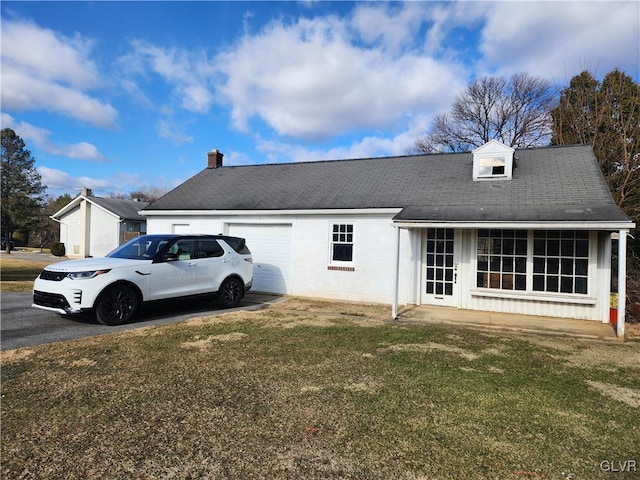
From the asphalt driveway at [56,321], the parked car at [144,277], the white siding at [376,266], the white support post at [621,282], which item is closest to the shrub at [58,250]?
the asphalt driveway at [56,321]

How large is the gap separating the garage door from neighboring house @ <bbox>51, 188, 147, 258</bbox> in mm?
18796

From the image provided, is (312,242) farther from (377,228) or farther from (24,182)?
(24,182)

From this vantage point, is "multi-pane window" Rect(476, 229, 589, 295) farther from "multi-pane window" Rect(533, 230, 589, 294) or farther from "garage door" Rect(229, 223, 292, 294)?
"garage door" Rect(229, 223, 292, 294)

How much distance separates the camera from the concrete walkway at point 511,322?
7955 millimetres

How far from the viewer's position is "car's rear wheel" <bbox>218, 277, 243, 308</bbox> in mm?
9812

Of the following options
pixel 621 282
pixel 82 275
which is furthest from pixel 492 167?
pixel 82 275

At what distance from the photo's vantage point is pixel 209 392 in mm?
4332

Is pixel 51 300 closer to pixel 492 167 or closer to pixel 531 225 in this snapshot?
pixel 531 225

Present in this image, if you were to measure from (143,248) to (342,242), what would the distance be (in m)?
5.40

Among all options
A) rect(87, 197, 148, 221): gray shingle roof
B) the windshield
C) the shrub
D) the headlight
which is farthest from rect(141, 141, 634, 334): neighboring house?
the shrub

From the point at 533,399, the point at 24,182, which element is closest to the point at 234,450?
the point at 533,399

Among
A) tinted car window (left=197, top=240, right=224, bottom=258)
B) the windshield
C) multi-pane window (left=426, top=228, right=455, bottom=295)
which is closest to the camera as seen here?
the windshield

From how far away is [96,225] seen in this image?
29.7 metres

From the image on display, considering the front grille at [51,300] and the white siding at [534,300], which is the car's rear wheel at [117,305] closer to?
the front grille at [51,300]
